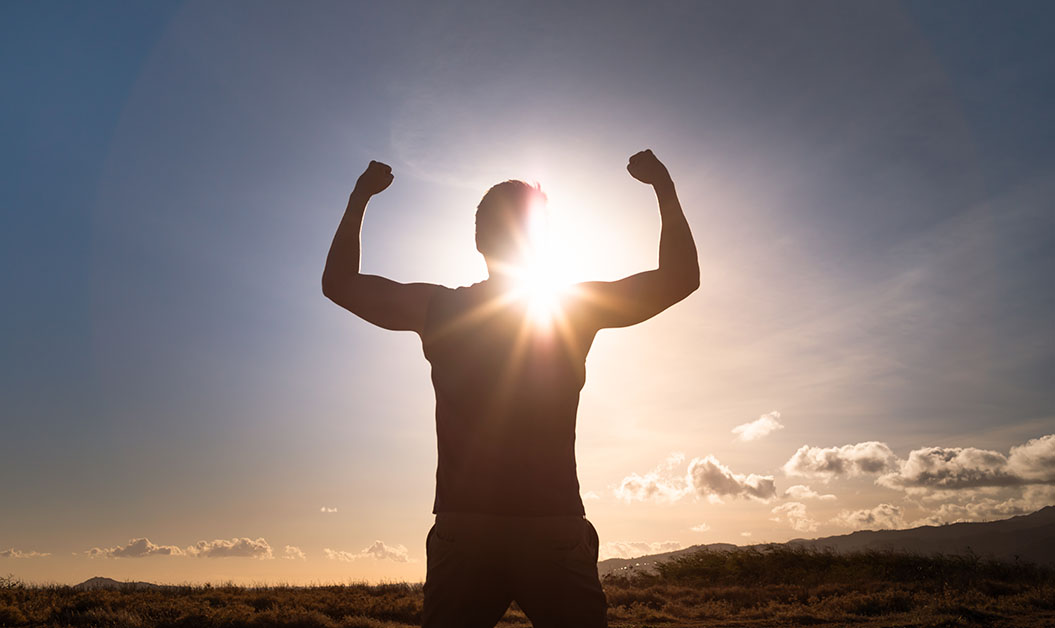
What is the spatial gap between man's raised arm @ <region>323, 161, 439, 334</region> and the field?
13200 millimetres

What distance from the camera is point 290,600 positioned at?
15.9m

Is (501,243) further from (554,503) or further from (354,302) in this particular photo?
(554,503)

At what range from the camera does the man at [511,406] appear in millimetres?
2141

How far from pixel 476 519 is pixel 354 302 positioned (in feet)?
3.30

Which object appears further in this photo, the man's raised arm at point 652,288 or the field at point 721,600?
the field at point 721,600

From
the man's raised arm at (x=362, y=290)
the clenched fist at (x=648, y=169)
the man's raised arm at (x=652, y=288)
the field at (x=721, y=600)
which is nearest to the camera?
the man's raised arm at (x=652, y=288)

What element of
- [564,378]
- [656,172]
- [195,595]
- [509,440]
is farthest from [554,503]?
[195,595]

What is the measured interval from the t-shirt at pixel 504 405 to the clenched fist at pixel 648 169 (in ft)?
2.29

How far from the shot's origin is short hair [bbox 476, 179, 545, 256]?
267cm

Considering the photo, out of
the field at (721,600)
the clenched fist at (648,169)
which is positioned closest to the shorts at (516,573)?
the clenched fist at (648,169)

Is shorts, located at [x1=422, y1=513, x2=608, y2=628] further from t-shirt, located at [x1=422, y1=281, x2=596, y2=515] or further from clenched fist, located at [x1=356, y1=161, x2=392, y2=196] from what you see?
clenched fist, located at [x1=356, y1=161, x2=392, y2=196]

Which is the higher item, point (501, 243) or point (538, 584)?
point (501, 243)

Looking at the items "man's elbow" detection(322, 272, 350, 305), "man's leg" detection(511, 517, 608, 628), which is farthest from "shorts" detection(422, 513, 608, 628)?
A: "man's elbow" detection(322, 272, 350, 305)

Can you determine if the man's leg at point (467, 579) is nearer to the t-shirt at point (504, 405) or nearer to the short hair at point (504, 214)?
the t-shirt at point (504, 405)
